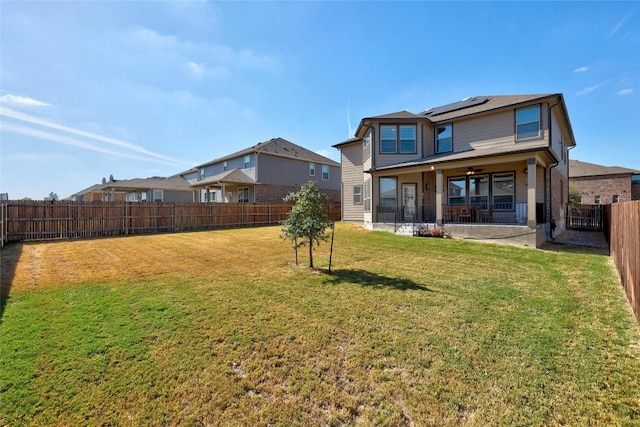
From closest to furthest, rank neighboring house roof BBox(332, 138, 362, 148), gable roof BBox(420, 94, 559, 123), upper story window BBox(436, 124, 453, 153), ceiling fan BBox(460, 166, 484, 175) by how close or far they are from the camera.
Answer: gable roof BBox(420, 94, 559, 123) < ceiling fan BBox(460, 166, 484, 175) < upper story window BBox(436, 124, 453, 153) < neighboring house roof BBox(332, 138, 362, 148)

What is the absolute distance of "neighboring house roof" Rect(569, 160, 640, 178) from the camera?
31859mm

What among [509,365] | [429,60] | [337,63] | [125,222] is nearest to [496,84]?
[429,60]

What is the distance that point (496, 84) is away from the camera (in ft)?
56.3

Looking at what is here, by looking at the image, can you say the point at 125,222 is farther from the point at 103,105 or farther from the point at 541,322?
the point at 541,322

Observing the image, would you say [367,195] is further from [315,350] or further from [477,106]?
[315,350]

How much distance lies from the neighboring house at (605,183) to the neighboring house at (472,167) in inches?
911

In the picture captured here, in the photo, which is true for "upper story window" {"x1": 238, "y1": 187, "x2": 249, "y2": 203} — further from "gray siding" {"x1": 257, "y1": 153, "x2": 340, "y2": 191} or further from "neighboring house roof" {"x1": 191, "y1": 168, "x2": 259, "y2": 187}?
"gray siding" {"x1": 257, "y1": 153, "x2": 340, "y2": 191}

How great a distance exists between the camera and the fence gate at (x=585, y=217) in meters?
17.5

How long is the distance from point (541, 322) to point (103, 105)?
16.3 meters

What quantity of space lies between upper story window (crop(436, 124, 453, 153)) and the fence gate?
11059 mm

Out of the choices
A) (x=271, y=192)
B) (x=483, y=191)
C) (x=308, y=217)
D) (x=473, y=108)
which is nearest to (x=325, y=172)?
(x=271, y=192)

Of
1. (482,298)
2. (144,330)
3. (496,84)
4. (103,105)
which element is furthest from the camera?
(496,84)

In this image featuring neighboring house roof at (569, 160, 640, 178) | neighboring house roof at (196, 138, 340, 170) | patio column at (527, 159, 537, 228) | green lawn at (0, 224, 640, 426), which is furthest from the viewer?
neighboring house roof at (569, 160, 640, 178)

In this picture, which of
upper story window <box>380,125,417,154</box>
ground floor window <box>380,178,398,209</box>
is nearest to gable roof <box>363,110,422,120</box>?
upper story window <box>380,125,417,154</box>
